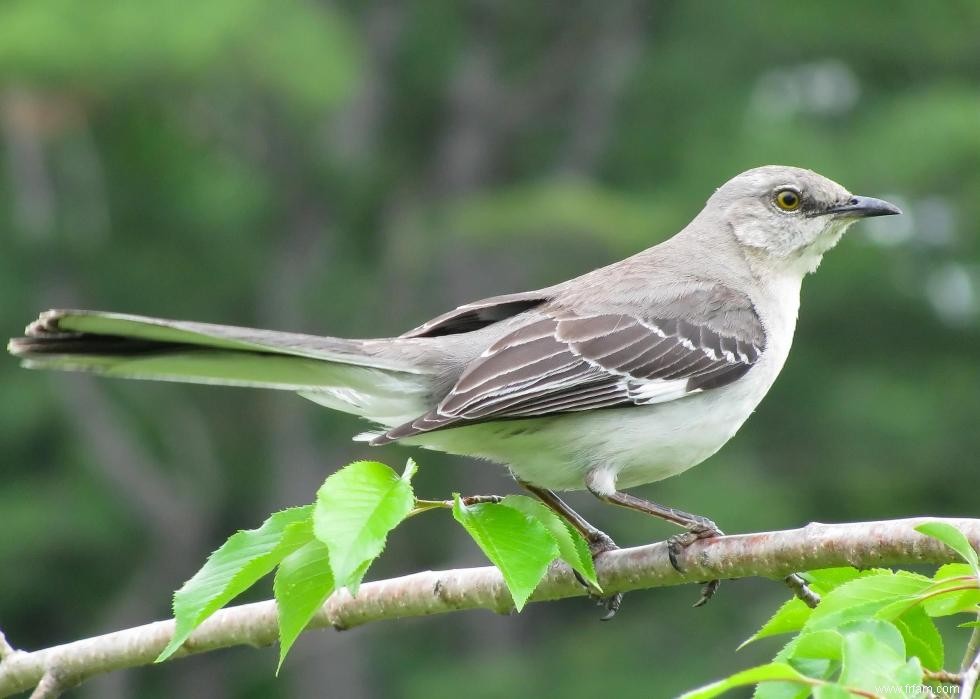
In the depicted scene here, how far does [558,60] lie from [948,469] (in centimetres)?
1008

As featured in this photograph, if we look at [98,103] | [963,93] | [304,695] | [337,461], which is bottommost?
[304,695]

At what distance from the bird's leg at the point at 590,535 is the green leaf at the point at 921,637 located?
2.92 ft

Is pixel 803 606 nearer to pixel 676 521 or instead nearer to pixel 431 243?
pixel 676 521

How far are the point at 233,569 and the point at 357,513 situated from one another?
0.31 metres

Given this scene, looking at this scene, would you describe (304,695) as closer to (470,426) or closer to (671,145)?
(671,145)

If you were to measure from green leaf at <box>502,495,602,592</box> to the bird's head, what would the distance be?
2621 millimetres

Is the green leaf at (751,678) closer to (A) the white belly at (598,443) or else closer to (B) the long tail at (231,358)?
(B) the long tail at (231,358)

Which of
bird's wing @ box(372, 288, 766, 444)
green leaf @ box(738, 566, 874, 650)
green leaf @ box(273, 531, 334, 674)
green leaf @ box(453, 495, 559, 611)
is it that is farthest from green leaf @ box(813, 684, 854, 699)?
bird's wing @ box(372, 288, 766, 444)

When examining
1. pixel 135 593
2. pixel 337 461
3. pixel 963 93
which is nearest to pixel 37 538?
pixel 135 593

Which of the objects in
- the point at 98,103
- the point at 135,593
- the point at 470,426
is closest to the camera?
the point at 470,426

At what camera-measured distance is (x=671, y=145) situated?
24.9 meters

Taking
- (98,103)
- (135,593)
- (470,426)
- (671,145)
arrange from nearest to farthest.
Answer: (470,426)
(98,103)
(135,593)
(671,145)

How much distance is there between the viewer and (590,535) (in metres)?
4.00

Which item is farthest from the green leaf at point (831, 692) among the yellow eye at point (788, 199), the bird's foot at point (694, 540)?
the yellow eye at point (788, 199)
